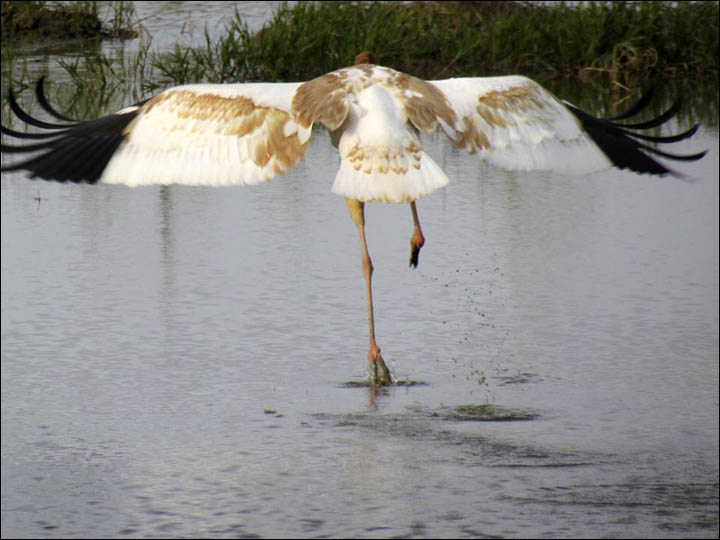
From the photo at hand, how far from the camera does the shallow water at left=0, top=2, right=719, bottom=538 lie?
522 centimetres

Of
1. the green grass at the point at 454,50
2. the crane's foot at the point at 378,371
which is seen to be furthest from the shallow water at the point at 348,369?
the green grass at the point at 454,50

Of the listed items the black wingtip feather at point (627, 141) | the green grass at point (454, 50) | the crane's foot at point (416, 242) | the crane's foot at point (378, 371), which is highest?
the green grass at point (454, 50)

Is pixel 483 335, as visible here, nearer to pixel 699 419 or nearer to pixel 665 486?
pixel 699 419

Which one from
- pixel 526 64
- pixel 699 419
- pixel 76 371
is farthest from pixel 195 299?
pixel 526 64

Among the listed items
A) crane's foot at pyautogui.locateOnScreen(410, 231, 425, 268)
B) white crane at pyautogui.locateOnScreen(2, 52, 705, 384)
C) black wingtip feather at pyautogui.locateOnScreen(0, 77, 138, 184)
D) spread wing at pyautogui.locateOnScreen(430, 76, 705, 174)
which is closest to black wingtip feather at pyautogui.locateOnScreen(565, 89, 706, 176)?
spread wing at pyautogui.locateOnScreen(430, 76, 705, 174)

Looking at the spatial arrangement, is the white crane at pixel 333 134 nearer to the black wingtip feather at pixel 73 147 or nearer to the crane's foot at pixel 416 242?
the black wingtip feather at pixel 73 147

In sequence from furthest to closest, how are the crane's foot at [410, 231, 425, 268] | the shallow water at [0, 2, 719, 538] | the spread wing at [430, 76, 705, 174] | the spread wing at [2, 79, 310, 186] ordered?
1. the crane's foot at [410, 231, 425, 268]
2. the spread wing at [430, 76, 705, 174]
3. the spread wing at [2, 79, 310, 186]
4. the shallow water at [0, 2, 719, 538]

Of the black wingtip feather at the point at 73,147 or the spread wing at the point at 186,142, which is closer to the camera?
the spread wing at the point at 186,142

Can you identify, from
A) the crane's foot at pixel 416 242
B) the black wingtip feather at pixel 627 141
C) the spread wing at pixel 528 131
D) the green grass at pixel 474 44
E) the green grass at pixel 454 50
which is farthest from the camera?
the green grass at pixel 474 44

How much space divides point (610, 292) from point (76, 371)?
2826 mm

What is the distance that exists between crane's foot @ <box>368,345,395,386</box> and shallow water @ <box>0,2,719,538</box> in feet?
0.28

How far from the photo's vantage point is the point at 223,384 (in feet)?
21.9

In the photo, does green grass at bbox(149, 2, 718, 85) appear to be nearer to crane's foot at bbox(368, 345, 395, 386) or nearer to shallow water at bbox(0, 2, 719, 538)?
shallow water at bbox(0, 2, 719, 538)

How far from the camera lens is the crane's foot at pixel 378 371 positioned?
6.80m
